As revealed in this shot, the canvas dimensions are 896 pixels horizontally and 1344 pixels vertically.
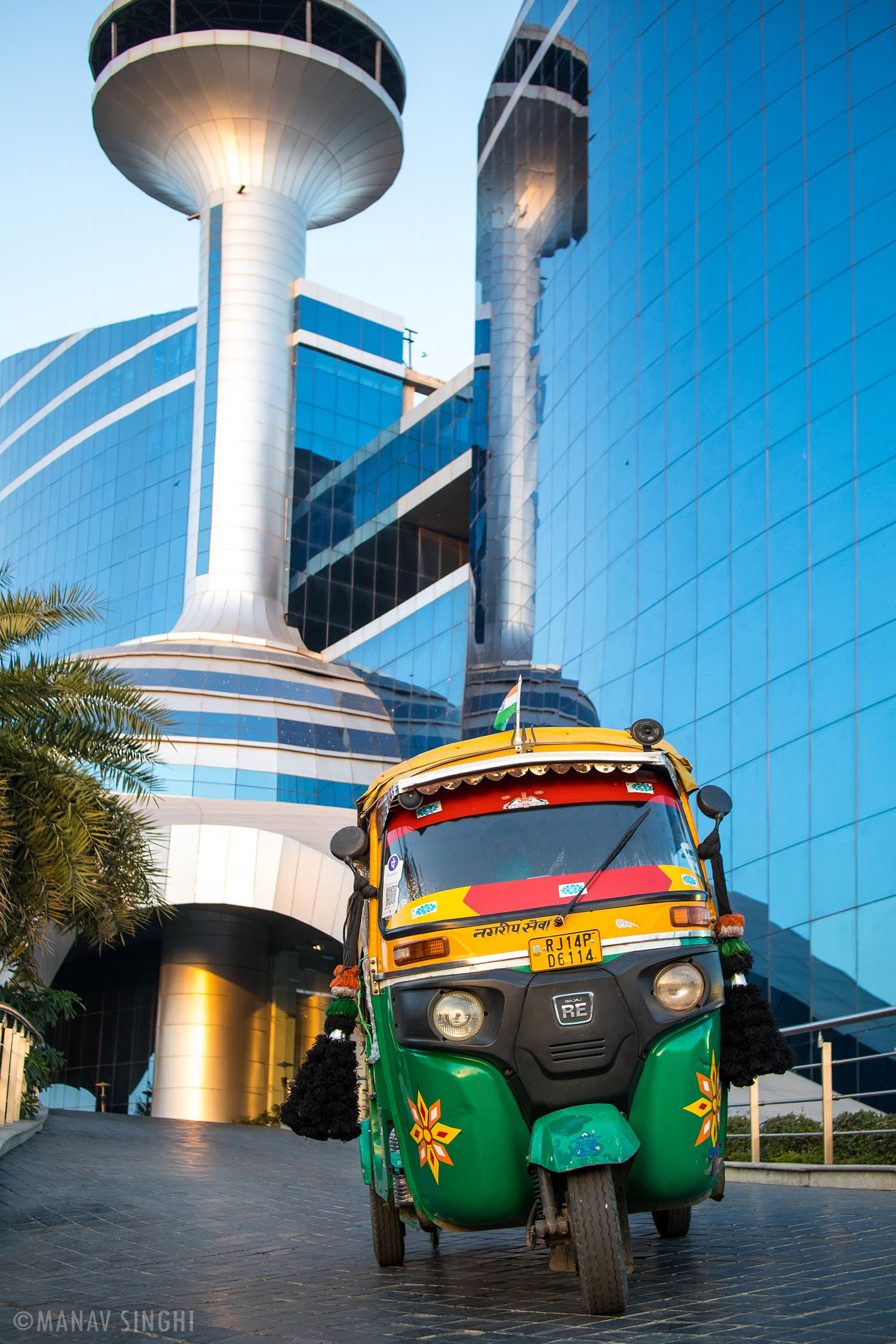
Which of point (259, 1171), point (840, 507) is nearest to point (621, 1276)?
point (259, 1171)

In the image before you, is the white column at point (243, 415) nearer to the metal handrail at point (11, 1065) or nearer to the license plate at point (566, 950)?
the metal handrail at point (11, 1065)

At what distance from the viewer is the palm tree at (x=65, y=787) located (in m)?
15.2

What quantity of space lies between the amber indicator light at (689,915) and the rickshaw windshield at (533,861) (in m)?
0.10

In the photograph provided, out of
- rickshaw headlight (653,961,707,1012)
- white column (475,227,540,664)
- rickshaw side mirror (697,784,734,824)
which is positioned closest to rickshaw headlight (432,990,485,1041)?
rickshaw headlight (653,961,707,1012)

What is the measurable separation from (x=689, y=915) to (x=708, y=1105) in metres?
0.86

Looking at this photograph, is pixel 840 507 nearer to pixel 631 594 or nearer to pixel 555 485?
pixel 631 594

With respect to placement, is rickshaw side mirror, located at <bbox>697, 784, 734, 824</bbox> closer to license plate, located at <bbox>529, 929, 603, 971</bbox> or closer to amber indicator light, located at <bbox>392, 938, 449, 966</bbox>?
license plate, located at <bbox>529, 929, 603, 971</bbox>

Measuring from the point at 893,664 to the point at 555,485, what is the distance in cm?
1929

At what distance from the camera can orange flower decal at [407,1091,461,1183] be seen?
6.32 meters

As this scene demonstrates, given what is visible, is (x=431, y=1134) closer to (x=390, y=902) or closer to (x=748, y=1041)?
(x=390, y=902)

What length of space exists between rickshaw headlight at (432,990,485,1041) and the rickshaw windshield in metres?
0.38

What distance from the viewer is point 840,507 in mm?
27203

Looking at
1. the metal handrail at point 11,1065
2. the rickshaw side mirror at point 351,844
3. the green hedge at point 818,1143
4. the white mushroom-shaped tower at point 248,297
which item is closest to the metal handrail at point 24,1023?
the metal handrail at point 11,1065

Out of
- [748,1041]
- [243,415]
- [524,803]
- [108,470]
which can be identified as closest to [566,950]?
[524,803]
